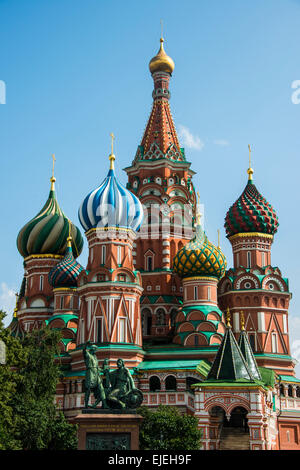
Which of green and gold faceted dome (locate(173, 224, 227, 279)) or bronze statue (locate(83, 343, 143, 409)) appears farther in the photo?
green and gold faceted dome (locate(173, 224, 227, 279))

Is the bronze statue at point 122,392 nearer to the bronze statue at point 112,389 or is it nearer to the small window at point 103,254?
the bronze statue at point 112,389

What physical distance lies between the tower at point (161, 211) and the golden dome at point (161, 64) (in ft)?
6.94

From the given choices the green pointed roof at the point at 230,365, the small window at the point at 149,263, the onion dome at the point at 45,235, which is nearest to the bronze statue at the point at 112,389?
the green pointed roof at the point at 230,365

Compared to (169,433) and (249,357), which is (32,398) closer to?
(169,433)

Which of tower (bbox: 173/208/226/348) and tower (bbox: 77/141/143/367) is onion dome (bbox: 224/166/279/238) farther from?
tower (bbox: 77/141/143/367)

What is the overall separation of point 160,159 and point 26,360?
17.3m

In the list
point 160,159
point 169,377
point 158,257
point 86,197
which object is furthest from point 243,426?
point 160,159

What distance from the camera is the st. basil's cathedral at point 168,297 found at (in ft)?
104

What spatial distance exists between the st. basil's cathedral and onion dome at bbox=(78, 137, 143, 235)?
0.21 ft

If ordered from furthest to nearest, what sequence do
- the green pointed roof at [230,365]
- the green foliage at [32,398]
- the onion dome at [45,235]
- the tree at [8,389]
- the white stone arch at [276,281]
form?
the onion dome at [45,235] → the white stone arch at [276,281] → the green pointed roof at [230,365] → the green foliage at [32,398] → the tree at [8,389]

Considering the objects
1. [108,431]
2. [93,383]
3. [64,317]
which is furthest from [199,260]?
[108,431]

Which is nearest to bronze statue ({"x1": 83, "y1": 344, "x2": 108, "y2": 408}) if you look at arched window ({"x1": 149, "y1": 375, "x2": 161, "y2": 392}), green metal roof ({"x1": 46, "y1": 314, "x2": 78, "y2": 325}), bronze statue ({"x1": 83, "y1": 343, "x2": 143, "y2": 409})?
bronze statue ({"x1": 83, "y1": 343, "x2": 143, "y2": 409})

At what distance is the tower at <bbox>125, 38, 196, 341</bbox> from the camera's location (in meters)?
39.3

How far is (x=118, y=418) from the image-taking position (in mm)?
21297
